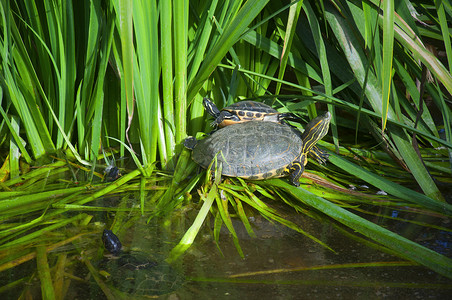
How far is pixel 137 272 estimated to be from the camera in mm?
1785

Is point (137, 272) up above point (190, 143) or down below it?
below

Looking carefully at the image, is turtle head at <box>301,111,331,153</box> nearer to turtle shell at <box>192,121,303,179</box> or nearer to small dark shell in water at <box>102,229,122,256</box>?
turtle shell at <box>192,121,303,179</box>

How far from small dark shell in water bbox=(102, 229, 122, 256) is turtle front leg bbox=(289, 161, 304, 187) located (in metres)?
1.07

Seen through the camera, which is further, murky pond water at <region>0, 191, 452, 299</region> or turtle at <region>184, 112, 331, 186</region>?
turtle at <region>184, 112, 331, 186</region>

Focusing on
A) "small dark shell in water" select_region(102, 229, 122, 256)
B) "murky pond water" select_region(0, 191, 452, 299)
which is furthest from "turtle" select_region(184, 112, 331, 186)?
"small dark shell in water" select_region(102, 229, 122, 256)

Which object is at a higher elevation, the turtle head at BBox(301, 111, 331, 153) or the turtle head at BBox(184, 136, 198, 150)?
the turtle head at BBox(301, 111, 331, 153)

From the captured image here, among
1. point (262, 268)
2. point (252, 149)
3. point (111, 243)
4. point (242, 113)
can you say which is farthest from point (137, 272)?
point (242, 113)

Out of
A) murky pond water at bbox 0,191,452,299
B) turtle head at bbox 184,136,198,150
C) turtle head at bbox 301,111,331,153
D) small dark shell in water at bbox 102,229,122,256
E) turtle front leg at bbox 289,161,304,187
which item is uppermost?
turtle head at bbox 301,111,331,153

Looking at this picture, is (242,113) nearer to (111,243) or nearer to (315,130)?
(315,130)

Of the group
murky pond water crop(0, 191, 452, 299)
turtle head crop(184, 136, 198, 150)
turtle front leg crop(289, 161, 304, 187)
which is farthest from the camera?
turtle head crop(184, 136, 198, 150)

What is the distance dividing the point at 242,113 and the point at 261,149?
33 centimetres

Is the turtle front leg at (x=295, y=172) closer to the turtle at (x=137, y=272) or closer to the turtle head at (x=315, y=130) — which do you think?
the turtle head at (x=315, y=130)

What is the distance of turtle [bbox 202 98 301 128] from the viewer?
8.80 feet

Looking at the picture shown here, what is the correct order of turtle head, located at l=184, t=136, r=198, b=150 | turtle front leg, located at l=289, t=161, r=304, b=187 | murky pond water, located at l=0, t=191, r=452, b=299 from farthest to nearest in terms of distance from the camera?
turtle head, located at l=184, t=136, r=198, b=150 → turtle front leg, located at l=289, t=161, r=304, b=187 → murky pond water, located at l=0, t=191, r=452, b=299
